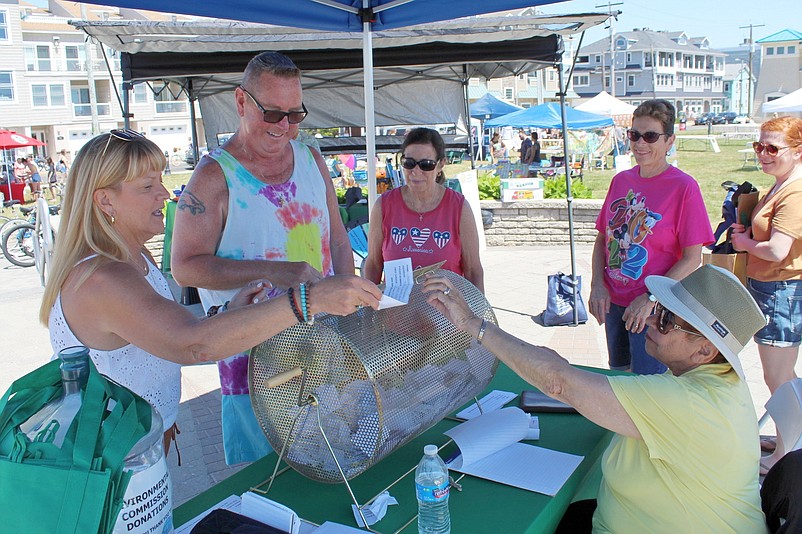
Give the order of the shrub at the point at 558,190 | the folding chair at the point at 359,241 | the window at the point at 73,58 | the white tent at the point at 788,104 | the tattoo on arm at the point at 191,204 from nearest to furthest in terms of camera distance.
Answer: the tattoo on arm at the point at 191,204
the folding chair at the point at 359,241
the shrub at the point at 558,190
the white tent at the point at 788,104
the window at the point at 73,58

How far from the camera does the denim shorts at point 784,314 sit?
11.5 feet

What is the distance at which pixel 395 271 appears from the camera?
195 centimetres

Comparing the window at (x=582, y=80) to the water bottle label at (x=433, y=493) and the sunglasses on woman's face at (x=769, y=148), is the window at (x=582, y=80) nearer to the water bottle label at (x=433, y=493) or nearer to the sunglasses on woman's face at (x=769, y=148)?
the sunglasses on woman's face at (x=769, y=148)

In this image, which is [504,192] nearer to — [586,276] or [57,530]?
[586,276]

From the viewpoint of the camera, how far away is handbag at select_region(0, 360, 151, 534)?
3.87 feet

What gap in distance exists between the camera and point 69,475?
118 centimetres

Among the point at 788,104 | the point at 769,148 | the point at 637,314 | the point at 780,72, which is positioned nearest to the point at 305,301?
the point at 637,314

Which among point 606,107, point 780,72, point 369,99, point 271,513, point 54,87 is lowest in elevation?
point 271,513

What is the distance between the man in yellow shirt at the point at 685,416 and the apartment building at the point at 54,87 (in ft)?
152

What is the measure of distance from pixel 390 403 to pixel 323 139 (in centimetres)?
702

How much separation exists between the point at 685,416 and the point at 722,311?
304 mm

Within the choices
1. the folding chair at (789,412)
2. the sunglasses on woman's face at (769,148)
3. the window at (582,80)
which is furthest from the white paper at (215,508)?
the window at (582,80)

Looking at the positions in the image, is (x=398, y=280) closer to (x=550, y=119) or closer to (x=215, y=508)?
(x=215, y=508)

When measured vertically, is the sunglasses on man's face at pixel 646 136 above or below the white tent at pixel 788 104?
below
